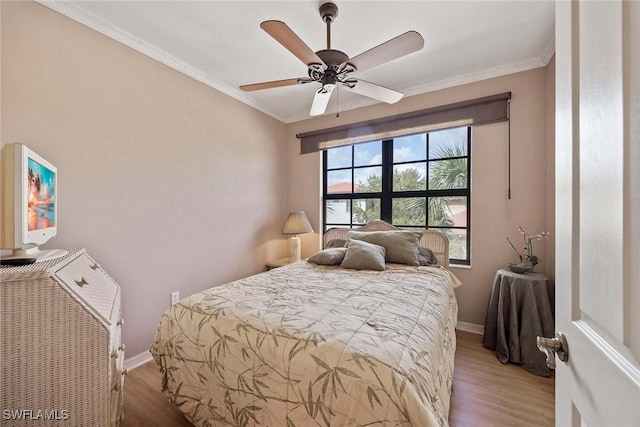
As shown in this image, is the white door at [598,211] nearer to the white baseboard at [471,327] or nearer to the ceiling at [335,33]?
the ceiling at [335,33]

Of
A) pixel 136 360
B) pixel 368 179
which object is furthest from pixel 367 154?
pixel 136 360

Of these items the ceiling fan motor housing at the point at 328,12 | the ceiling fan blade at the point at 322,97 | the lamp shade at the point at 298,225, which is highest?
the ceiling fan motor housing at the point at 328,12

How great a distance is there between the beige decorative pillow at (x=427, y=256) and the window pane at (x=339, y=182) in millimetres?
1254

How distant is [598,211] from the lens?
20.6 inches

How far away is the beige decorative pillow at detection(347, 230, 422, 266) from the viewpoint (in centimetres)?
243

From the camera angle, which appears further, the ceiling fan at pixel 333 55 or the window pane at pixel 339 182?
the window pane at pixel 339 182

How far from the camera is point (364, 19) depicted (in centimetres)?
187

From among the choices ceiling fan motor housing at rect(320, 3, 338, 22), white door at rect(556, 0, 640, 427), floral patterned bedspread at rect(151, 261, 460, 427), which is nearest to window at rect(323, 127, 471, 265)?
floral patterned bedspread at rect(151, 261, 460, 427)

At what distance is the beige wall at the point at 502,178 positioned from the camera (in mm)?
2312

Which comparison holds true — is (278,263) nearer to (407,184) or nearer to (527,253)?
(407,184)

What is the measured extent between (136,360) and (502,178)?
3616 millimetres

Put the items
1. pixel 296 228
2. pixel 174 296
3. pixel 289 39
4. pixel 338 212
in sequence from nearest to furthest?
pixel 289 39
pixel 174 296
pixel 296 228
pixel 338 212

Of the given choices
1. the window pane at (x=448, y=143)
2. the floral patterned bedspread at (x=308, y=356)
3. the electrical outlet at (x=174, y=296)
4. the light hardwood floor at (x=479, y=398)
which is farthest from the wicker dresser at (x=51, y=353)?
the window pane at (x=448, y=143)

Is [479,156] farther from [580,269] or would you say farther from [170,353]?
[170,353]
